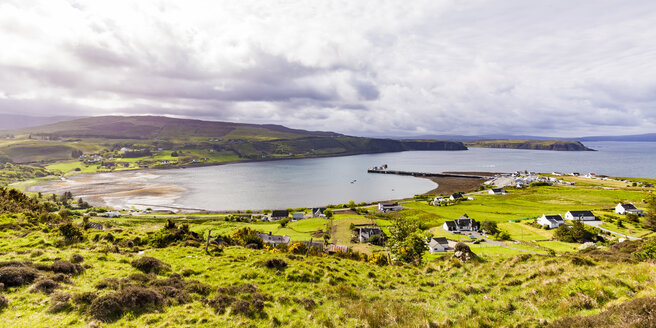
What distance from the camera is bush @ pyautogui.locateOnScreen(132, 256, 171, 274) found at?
59.7 feet

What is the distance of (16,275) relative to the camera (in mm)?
13078

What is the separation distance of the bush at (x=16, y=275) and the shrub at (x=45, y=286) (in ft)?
2.63

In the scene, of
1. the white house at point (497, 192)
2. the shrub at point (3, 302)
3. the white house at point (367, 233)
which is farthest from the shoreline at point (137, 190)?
the shrub at point (3, 302)

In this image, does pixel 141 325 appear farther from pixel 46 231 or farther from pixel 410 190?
pixel 410 190

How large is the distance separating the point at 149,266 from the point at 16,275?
20.6ft

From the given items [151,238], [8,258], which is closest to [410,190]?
[151,238]

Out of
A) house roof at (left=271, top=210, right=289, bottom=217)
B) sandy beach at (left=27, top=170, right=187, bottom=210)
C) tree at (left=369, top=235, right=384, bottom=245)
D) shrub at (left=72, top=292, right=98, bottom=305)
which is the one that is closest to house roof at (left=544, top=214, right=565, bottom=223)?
tree at (left=369, top=235, right=384, bottom=245)

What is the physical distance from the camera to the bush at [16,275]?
12.7m

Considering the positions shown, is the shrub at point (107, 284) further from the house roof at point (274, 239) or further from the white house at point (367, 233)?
the white house at point (367, 233)

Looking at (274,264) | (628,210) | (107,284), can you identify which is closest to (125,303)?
(107,284)

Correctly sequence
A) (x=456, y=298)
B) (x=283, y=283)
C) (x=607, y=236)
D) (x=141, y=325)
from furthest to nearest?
(x=607, y=236)
(x=283, y=283)
(x=456, y=298)
(x=141, y=325)

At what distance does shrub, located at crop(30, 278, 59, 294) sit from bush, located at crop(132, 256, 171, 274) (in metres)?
5.09

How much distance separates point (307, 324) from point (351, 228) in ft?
183

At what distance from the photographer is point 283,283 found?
17.5 metres
